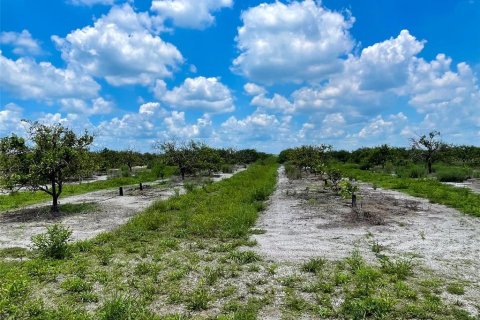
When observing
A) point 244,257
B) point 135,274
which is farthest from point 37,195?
point 244,257

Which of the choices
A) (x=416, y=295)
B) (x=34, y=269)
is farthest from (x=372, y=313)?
(x=34, y=269)

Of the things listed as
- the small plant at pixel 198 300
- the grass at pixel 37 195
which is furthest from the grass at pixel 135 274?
the grass at pixel 37 195

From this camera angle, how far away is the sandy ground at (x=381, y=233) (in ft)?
33.3

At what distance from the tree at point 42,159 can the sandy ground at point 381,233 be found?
34.9ft

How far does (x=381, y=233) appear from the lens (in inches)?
526

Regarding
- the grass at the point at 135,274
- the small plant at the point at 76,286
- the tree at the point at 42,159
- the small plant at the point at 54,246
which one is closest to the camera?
the grass at the point at 135,274

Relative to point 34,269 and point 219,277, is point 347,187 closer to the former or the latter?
point 219,277

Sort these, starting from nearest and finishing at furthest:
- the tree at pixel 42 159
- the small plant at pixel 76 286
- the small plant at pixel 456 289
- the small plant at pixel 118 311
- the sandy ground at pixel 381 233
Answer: the small plant at pixel 118 311
the small plant at pixel 456 289
the small plant at pixel 76 286
the sandy ground at pixel 381 233
the tree at pixel 42 159

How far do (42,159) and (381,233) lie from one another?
622 inches

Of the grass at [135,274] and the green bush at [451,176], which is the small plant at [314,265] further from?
the green bush at [451,176]

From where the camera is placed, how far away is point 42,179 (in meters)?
18.6

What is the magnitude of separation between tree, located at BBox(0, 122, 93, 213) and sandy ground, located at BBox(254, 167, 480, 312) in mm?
10628

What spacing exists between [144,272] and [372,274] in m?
5.54

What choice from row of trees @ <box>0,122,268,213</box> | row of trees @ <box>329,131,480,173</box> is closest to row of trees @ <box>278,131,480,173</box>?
row of trees @ <box>329,131,480,173</box>
